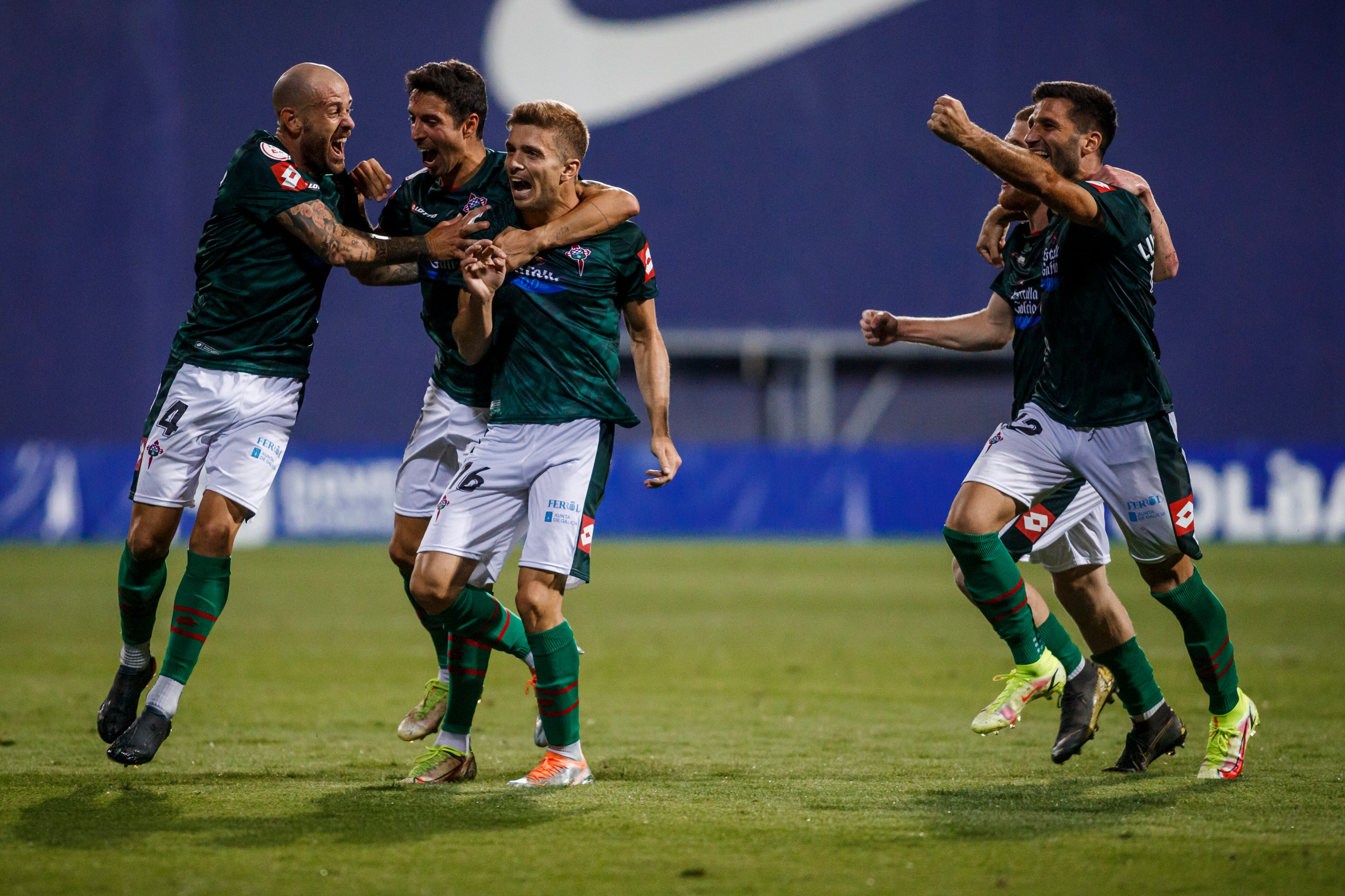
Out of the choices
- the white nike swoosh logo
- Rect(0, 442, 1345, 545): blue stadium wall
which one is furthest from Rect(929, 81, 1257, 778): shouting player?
the white nike swoosh logo

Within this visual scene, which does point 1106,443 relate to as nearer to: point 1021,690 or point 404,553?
point 1021,690

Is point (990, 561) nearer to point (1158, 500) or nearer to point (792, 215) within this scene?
point (1158, 500)

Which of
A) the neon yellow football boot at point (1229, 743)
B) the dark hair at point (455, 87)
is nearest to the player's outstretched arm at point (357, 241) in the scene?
the dark hair at point (455, 87)

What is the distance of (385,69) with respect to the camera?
25.3 m

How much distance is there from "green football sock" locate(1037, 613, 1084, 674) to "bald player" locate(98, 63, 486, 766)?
3028mm

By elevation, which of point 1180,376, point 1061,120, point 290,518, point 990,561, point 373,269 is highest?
point 1061,120

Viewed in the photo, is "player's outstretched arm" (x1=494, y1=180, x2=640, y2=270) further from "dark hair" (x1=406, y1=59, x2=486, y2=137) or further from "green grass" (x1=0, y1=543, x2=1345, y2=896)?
"green grass" (x1=0, y1=543, x2=1345, y2=896)

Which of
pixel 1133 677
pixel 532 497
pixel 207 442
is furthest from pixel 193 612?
pixel 1133 677

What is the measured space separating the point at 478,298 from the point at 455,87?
100cm

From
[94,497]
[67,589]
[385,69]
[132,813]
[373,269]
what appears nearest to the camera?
[132,813]

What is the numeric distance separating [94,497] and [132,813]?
1648cm

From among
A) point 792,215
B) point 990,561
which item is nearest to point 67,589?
point 990,561

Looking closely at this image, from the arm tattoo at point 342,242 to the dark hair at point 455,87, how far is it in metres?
0.56

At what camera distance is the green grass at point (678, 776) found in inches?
152
